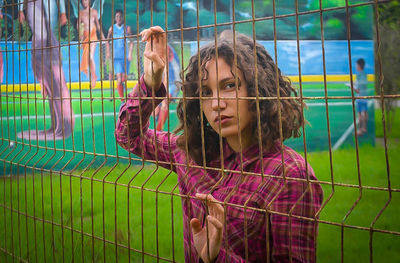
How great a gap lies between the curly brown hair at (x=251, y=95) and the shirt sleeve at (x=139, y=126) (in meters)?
0.10

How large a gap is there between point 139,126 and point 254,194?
1.93ft

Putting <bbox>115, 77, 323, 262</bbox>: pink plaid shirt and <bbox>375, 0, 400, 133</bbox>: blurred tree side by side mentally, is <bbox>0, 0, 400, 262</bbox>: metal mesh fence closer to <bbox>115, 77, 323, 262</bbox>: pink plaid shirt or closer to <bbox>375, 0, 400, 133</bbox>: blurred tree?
<bbox>115, 77, 323, 262</bbox>: pink plaid shirt

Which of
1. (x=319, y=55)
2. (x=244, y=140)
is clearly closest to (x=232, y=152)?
(x=244, y=140)

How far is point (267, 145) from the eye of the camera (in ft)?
5.61

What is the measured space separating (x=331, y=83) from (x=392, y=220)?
3.82 ft

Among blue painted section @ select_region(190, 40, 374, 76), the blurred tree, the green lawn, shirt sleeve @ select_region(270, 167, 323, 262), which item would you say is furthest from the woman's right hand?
the blurred tree

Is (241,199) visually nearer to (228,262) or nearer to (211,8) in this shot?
(228,262)

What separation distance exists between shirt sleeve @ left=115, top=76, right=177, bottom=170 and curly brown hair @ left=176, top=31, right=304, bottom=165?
102 mm

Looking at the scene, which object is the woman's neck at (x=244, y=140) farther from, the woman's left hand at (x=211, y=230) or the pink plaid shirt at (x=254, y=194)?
the woman's left hand at (x=211, y=230)

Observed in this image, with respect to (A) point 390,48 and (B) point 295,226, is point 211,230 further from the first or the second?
(A) point 390,48

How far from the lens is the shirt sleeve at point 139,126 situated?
1.77 m

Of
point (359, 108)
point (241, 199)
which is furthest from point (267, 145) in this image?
point (359, 108)

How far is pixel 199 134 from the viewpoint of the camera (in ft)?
6.16

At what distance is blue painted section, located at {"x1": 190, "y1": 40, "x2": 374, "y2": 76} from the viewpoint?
12.1ft
